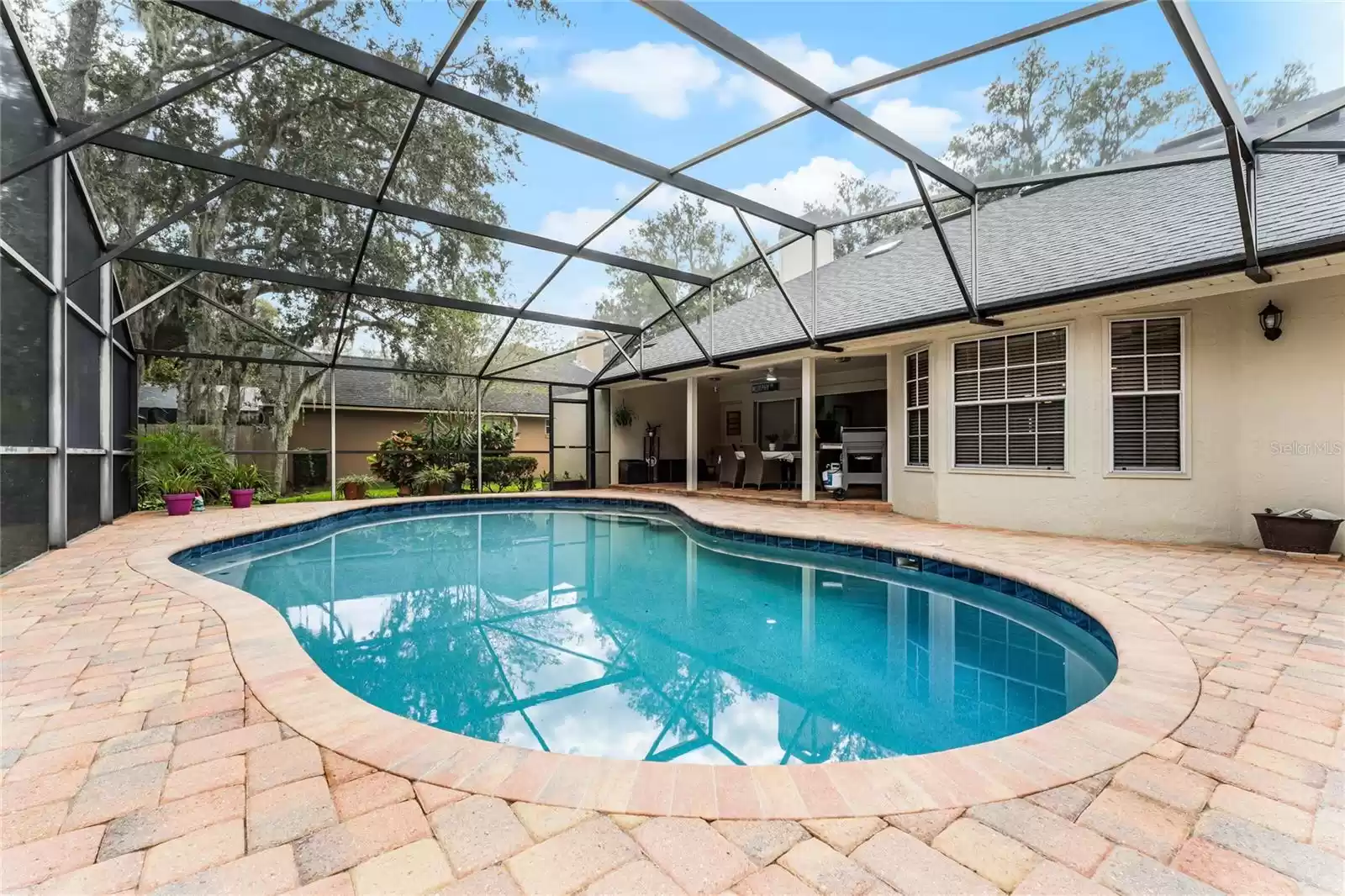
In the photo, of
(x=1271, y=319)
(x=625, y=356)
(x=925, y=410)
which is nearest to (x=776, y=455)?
(x=925, y=410)

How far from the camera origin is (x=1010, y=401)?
7.17 meters

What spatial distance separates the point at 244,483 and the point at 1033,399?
1276cm

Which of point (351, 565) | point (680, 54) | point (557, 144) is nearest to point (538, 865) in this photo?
point (680, 54)

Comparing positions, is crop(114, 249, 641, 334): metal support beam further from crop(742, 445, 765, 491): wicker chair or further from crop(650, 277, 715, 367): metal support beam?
crop(742, 445, 765, 491): wicker chair

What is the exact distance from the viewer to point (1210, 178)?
696 cm

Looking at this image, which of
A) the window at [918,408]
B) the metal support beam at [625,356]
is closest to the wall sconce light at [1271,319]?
the window at [918,408]

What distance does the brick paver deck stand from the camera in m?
1.37

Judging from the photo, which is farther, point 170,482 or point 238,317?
point 170,482

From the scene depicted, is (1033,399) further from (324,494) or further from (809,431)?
(324,494)

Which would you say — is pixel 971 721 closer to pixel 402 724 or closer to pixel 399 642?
pixel 402 724

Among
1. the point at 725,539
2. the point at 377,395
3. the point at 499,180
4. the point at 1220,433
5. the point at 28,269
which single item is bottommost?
the point at 725,539

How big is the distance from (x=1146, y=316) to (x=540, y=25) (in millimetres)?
6825

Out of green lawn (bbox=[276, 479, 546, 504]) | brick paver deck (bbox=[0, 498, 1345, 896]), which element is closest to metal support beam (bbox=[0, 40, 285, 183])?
brick paver deck (bbox=[0, 498, 1345, 896])

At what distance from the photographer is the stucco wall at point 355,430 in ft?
46.9
